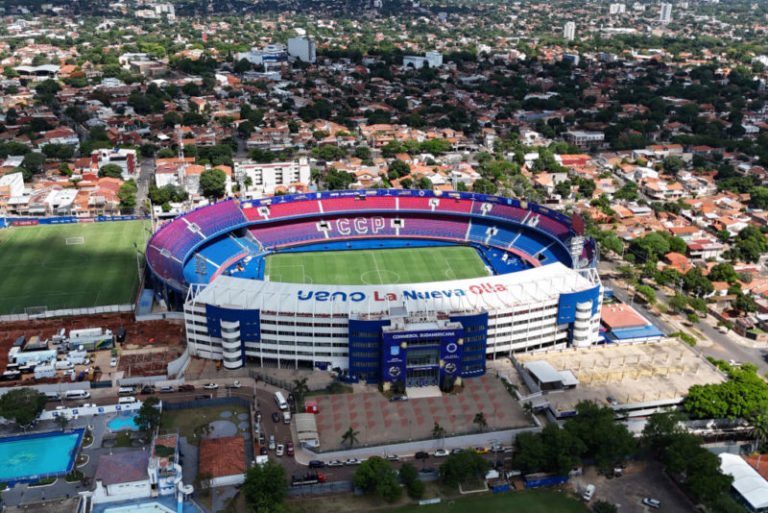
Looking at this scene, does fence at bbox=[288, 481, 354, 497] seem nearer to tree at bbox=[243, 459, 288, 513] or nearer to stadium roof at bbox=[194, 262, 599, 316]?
tree at bbox=[243, 459, 288, 513]

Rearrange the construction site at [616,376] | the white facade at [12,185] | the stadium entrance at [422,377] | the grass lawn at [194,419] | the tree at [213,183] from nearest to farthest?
the grass lawn at [194,419] → the construction site at [616,376] → the stadium entrance at [422,377] → the white facade at [12,185] → the tree at [213,183]

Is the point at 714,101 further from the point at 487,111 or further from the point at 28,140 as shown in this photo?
the point at 28,140

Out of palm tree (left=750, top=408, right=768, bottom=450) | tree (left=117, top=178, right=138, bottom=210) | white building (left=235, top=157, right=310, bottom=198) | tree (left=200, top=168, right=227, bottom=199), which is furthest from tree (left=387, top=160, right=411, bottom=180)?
palm tree (left=750, top=408, right=768, bottom=450)

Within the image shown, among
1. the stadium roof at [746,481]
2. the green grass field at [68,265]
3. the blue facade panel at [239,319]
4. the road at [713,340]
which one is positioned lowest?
the green grass field at [68,265]

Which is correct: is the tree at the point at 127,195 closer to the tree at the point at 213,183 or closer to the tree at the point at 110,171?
the tree at the point at 110,171

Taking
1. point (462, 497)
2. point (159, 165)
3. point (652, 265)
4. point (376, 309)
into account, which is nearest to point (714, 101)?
point (652, 265)

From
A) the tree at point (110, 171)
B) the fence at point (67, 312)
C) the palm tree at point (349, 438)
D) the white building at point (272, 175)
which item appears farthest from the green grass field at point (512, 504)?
the tree at point (110, 171)

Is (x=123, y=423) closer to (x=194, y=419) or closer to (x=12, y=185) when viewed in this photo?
(x=194, y=419)
